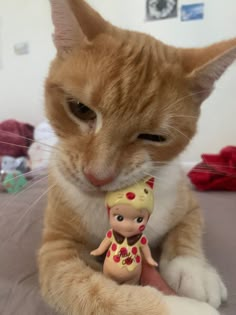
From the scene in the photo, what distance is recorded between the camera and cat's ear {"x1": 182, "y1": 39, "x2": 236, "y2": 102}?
0.85 meters

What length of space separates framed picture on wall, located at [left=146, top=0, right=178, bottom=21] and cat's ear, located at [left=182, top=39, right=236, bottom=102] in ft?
5.46

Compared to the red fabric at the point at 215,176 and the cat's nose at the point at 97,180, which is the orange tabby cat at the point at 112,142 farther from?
the red fabric at the point at 215,176

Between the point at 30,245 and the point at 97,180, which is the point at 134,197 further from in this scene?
the point at 30,245

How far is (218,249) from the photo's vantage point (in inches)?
44.3

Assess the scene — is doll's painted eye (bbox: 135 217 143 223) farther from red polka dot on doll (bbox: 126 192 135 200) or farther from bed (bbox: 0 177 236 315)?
bed (bbox: 0 177 236 315)

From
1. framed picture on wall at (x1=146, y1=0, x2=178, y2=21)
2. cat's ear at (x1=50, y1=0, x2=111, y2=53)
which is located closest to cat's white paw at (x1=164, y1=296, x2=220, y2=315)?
cat's ear at (x1=50, y1=0, x2=111, y2=53)

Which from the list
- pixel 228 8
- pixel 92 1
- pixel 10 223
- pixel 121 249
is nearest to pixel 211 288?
pixel 121 249

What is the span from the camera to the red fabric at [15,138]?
240 cm

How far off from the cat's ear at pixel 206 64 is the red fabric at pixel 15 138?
1.60 meters

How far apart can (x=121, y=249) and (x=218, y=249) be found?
49cm

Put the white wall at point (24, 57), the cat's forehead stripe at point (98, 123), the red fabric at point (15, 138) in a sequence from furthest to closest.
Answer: the white wall at point (24, 57)
the red fabric at point (15, 138)
the cat's forehead stripe at point (98, 123)

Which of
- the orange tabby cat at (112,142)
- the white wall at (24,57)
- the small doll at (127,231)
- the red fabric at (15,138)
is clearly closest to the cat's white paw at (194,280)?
the orange tabby cat at (112,142)

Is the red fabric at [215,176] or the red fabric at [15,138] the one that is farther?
the red fabric at [15,138]

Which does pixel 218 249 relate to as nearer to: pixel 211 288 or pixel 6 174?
pixel 211 288
